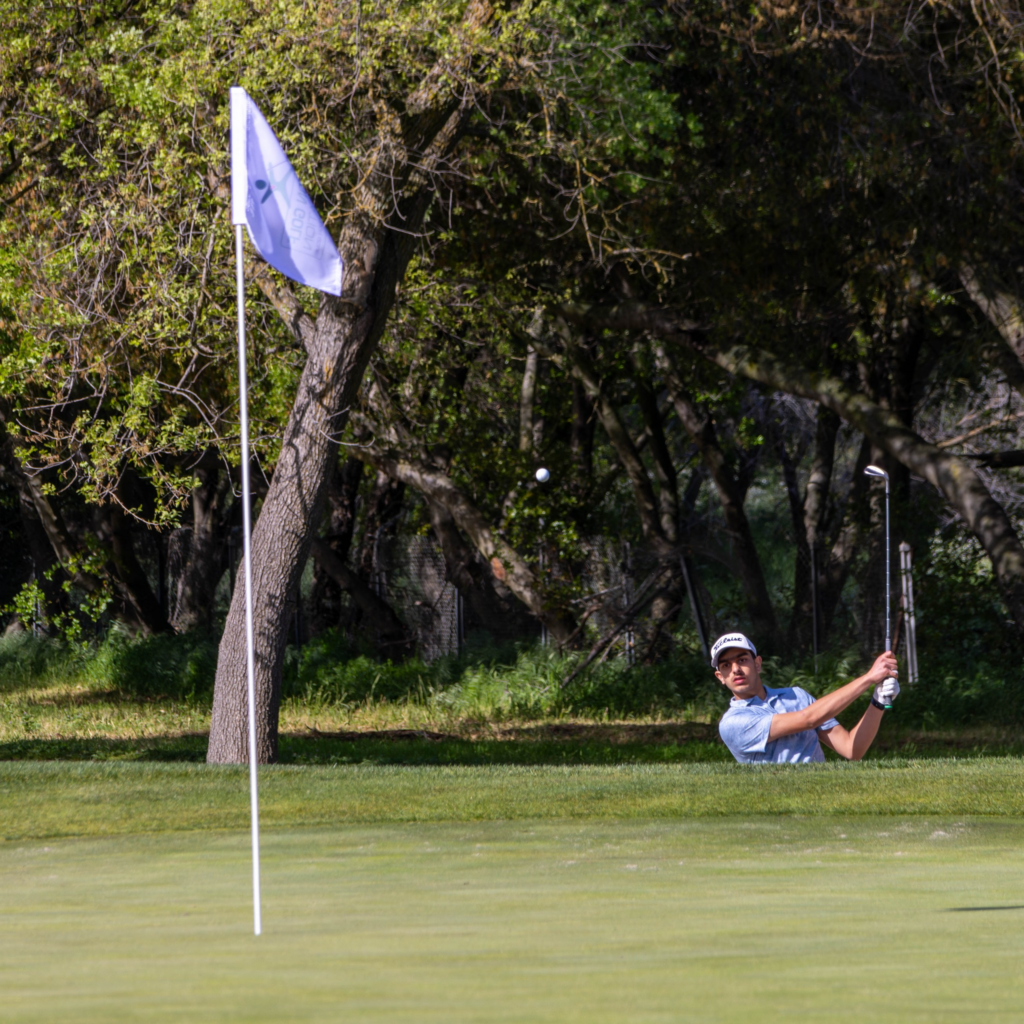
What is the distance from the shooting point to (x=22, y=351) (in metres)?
15.5

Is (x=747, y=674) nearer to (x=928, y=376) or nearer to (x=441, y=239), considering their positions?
(x=441, y=239)

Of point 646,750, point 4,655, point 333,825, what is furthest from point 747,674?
point 4,655

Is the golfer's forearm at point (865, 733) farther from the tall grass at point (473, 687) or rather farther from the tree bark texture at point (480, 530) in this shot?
the tree bark texture at point (480, 530)

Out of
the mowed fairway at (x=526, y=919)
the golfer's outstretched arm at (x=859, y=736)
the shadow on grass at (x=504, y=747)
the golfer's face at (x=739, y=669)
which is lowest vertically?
the shadow on grass at (x=504, y=747)

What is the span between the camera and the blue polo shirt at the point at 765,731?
7.55 metres

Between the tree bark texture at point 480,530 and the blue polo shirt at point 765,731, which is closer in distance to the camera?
the blue polo shirt at point 765,731

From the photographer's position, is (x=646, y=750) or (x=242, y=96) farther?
(x=646, y=750)

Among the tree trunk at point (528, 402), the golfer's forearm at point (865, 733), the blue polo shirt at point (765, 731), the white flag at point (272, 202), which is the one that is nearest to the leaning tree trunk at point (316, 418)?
the white flag at point (272, 202)

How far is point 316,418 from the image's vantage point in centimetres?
1323

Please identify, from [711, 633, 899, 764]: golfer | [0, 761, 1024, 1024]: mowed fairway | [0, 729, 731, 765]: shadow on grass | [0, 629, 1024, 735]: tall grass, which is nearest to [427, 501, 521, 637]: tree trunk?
[0, 629, 1024, 735]: tall grass

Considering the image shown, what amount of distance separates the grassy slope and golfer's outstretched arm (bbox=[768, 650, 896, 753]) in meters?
2.02

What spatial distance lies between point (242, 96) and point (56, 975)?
4.95 m

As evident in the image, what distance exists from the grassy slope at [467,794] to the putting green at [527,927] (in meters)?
1.31

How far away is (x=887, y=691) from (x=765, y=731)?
2.83 feet
